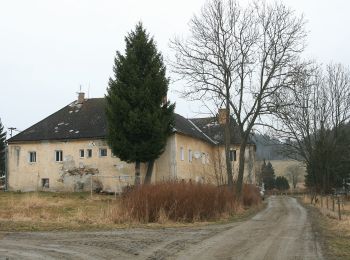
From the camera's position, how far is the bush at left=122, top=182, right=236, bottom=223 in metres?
20.8

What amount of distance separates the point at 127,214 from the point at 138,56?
72.5 feet

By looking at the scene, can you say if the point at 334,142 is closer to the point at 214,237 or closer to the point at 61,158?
the point at 61,158

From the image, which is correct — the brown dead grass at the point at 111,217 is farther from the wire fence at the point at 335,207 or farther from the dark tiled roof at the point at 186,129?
the dark tiled roof at the point at 186,129

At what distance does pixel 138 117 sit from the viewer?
3756 centimetres

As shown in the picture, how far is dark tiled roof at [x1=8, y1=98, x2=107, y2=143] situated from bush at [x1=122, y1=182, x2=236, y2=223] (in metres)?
22.0

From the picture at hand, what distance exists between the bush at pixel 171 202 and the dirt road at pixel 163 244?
3.17m

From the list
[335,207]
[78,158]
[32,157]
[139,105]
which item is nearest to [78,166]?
[78,158]

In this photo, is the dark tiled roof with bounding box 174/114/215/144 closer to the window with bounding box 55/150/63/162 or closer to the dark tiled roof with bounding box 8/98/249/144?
the dark tiled roof with bounding box 8/98/249/144

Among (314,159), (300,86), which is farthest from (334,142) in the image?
(300,86)

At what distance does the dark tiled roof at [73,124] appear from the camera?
45.4 meters

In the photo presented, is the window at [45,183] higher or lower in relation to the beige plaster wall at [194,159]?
lower

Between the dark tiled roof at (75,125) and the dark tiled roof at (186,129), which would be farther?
the dark tiled roof at (186,129)

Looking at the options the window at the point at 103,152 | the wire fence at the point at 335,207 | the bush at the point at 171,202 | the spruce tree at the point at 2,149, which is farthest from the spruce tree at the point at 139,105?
the spruce tree at the point at 2,149

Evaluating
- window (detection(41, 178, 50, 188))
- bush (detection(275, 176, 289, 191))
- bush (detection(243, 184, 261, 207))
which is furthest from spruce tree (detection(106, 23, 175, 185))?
bush (detection(275, 176, 289, 191))
